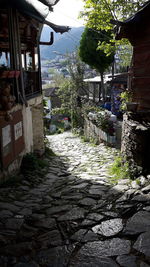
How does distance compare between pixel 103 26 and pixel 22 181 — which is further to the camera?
pixel 103 26

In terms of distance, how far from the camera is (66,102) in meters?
27.7

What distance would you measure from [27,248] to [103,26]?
11.9 meters

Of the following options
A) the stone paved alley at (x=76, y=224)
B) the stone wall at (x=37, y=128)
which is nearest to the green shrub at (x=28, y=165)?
the stone paved alley at (x=76, y=224)

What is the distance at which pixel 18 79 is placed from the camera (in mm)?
8250

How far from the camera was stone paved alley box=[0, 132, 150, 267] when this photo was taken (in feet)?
10.4

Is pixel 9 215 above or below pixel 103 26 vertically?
below

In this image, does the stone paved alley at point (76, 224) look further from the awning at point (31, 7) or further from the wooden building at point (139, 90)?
the awning at point (31, 7)

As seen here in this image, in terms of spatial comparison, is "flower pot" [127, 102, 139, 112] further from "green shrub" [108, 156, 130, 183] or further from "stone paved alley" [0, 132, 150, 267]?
"stone paved alley" [0, 132, 150, 267]

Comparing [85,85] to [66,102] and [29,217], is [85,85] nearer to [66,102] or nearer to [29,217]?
[66,102]

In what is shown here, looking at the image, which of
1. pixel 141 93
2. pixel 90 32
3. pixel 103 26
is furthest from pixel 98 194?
pixel 90 32

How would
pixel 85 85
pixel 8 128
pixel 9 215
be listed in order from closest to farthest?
pixel 9 215, pixel 8 128, pixel 85 85

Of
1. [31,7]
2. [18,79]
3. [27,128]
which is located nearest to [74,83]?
[27,128]

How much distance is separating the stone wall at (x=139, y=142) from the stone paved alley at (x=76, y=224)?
673 mm

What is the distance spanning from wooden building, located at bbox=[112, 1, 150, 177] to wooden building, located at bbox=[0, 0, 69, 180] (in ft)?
9.04
